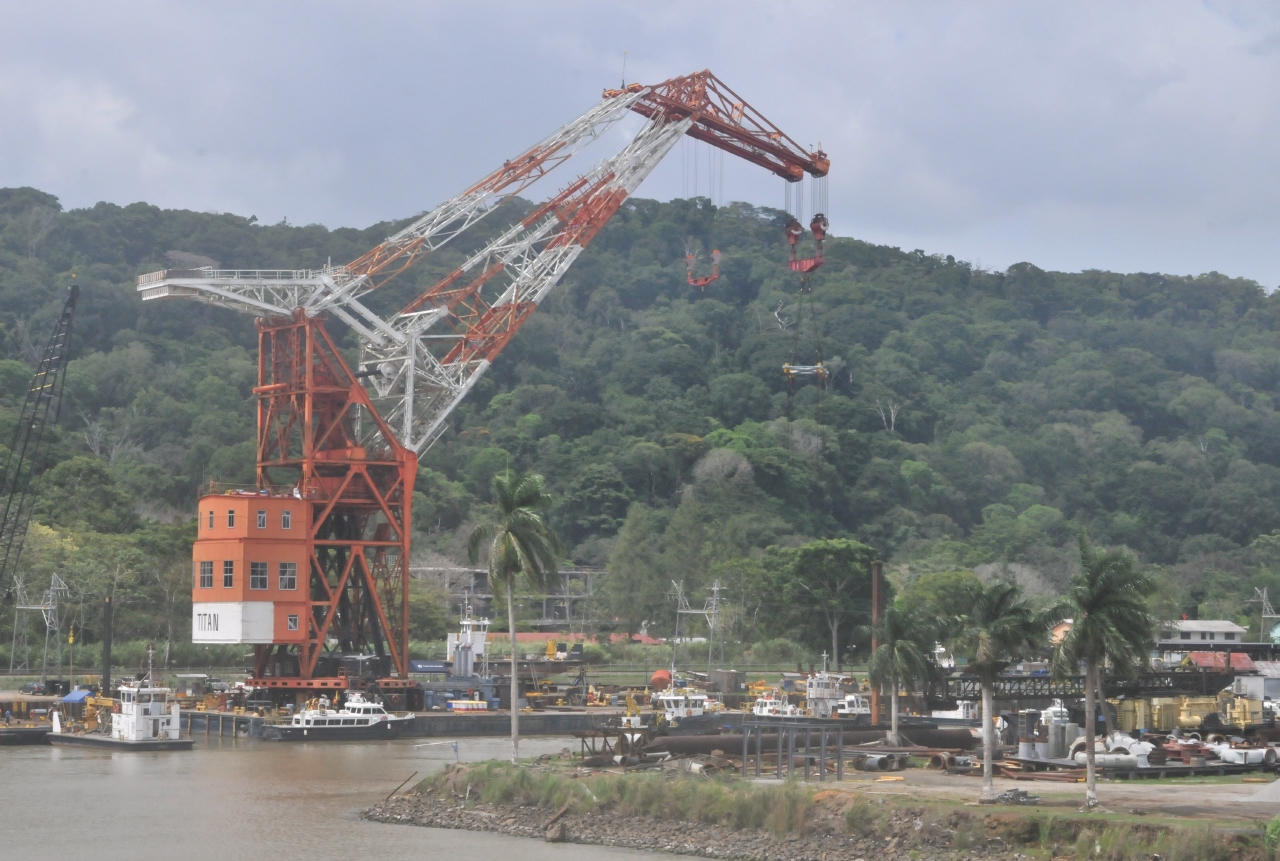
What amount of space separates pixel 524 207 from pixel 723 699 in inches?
5082

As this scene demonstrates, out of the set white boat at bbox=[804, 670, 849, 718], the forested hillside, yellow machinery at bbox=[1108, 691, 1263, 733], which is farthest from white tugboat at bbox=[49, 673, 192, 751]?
yellow machinery at bbox=[1108, 691, 1263, 733]

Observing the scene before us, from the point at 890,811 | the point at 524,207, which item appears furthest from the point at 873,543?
the point at 890,811

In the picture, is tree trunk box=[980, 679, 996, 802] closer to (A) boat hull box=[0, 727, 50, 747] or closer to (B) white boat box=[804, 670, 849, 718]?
(B) white boat box=[804, 670, 849, 718]

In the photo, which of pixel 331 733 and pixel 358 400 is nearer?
pixel 331 733

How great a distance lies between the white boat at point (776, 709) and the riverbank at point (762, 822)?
18934 mm

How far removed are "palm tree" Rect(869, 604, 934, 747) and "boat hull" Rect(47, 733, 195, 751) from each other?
24.8 m

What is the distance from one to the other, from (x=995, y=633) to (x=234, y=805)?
1979 centimetres

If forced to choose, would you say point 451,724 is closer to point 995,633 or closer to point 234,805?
point 234,805

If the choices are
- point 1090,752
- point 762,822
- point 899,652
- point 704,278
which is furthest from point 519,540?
point 704,278

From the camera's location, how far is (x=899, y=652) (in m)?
46.4

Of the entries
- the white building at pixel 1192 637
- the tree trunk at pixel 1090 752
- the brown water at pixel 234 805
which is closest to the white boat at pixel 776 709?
the brown water at pixel 234 805

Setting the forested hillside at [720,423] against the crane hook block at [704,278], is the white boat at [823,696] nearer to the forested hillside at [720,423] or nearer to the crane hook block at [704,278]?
the crane hook block at [704,278]

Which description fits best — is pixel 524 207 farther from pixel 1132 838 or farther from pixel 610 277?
pixel 1132 838

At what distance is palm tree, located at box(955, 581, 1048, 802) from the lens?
3478cm
